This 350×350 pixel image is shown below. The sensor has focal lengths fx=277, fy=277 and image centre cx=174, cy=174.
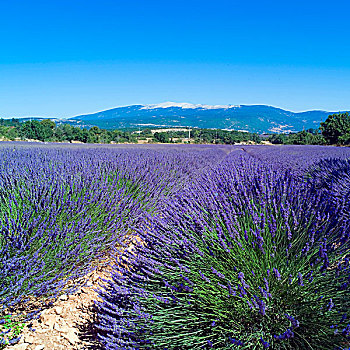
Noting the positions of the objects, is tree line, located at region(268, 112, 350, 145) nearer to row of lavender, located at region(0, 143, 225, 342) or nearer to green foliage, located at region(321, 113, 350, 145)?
green foliage, located at region(321, 113, 350, 145)

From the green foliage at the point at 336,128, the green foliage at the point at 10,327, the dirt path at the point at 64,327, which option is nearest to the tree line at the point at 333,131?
the green foliage at the point at 336,128

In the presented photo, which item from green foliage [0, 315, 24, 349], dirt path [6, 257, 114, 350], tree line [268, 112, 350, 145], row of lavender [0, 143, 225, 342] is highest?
tree line [268, 112, 350, 145]

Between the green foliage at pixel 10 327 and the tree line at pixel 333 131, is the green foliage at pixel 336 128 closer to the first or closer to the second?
the tree line at pixel 333 131

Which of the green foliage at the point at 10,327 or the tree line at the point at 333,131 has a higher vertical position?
the tree line at the point at 333,131

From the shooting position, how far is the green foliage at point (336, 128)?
37234 millimetres

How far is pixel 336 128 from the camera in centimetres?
3819

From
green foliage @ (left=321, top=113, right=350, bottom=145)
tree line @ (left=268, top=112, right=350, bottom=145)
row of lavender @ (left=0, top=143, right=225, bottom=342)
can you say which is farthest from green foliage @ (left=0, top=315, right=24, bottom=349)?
green foliage @ (left=321, top=113, right=350, bottom=145)

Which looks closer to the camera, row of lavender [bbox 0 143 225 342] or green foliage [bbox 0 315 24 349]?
green foliage [bbox 0 315 24 349]

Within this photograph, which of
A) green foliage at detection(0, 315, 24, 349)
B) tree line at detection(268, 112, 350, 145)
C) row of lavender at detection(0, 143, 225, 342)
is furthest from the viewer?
tree line at detection(268, 112, 350, 145)

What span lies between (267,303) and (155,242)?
66 cm

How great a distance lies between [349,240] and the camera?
3.90ft

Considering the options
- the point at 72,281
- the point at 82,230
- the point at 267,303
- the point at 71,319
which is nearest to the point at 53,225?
the point at 82,230

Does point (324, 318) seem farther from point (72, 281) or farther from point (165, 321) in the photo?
point (72, 281)

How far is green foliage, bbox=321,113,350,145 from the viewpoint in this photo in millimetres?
37234
